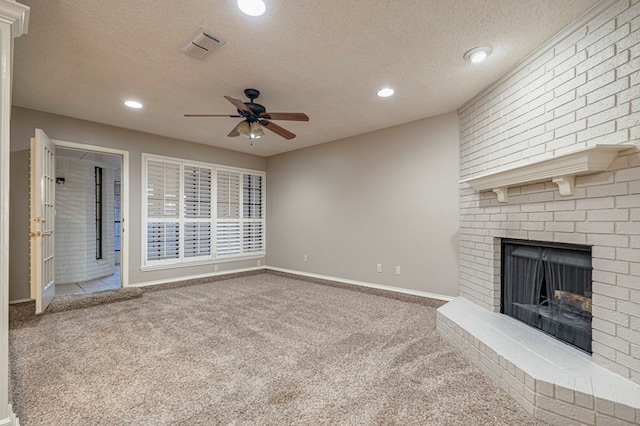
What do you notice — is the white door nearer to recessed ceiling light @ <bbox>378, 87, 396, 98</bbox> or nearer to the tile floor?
the tile floor

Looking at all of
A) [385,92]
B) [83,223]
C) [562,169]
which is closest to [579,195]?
[562,169]

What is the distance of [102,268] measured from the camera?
624 cm

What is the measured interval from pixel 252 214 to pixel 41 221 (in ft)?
11.5

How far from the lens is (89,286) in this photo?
5289 mm

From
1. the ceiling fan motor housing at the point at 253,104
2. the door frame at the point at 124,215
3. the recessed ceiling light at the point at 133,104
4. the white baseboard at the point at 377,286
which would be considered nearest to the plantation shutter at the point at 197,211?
the door frame at the point at 124,215

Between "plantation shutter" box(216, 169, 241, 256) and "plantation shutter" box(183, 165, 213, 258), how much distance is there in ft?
0.64

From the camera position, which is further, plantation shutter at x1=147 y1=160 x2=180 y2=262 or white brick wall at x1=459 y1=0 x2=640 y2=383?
plantation shutter at x1=147 y1=160 x2=180 y2=262

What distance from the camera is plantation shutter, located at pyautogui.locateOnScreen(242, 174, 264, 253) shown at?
621 cm

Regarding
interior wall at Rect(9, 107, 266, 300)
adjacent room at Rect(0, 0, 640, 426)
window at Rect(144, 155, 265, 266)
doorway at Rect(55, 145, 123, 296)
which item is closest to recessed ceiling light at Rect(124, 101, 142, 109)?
adjacent room at Rect(0, 0, 640, 426)

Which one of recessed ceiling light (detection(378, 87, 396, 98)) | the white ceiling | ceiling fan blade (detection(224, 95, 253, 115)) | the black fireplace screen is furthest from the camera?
recessed ceiling light (detection(378, 87, 396, 98))

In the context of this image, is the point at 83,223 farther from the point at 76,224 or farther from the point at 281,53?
the point at 281,53

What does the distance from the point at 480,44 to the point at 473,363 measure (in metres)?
2.54

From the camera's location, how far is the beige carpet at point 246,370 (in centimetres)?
175

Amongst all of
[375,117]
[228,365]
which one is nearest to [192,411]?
[228,365]
